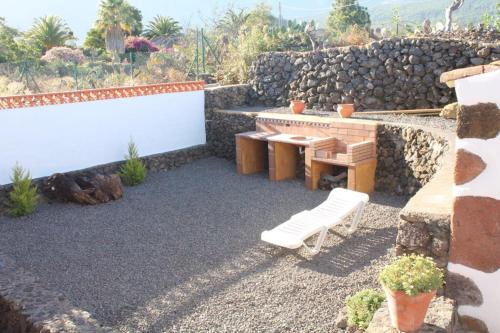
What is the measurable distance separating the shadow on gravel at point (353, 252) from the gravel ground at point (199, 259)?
0.01 metres

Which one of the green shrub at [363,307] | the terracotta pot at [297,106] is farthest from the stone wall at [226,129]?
the green shrub at [363,307]

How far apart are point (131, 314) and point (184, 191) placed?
4886 mm

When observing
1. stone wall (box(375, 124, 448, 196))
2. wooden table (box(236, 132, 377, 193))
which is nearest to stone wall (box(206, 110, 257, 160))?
wooden table (box(236, 132, 377, 193))

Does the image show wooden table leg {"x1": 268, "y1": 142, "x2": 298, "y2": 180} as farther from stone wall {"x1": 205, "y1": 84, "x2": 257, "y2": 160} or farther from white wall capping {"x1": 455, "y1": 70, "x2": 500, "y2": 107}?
white wall capping {"x1": 455, "y1": 70, "x2": 500, "y2": 107}

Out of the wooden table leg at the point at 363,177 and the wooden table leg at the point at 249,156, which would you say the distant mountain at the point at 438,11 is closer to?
the wooden table leg at the point at 249,156

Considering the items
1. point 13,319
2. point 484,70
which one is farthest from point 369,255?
point 13,319

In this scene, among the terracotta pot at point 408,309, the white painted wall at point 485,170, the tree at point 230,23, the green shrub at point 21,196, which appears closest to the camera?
the terracotta pot at point 408,309

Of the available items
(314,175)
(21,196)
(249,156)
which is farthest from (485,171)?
(249,156)

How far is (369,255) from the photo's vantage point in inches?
254

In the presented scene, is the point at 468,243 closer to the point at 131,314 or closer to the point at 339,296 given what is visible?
the point at 339,296

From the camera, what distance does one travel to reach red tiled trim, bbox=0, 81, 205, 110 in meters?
9.14

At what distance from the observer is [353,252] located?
21.6ft

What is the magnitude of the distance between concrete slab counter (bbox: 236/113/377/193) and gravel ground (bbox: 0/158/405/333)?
519mm

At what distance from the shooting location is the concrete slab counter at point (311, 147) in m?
9.14
